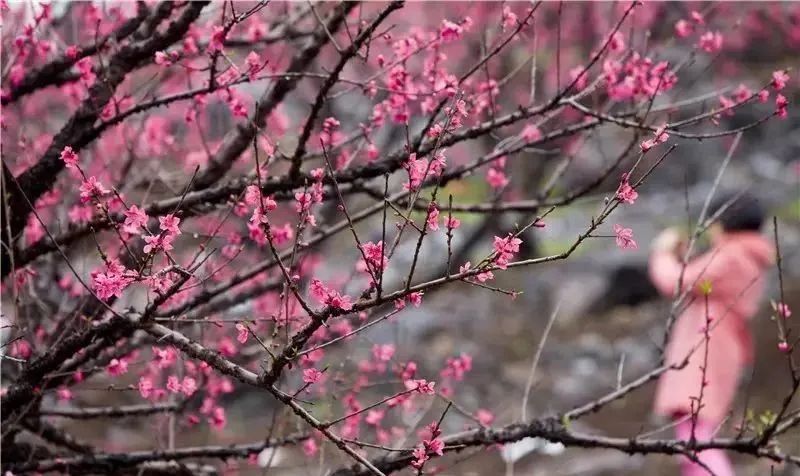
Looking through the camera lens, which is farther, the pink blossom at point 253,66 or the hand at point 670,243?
the hand at point 670,243

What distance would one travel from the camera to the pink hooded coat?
598 cm

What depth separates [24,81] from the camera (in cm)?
391

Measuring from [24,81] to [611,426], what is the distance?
823cm

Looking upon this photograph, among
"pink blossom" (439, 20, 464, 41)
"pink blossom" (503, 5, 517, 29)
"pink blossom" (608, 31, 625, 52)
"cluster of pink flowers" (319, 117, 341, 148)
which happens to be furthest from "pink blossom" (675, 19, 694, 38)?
"cluster of pink flowers" (319, 117, 341, 148)

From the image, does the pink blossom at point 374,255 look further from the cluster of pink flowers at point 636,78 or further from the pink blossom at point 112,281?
the cluster of pink flowers at point 636,78

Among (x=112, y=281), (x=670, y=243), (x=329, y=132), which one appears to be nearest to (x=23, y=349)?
(x=329, y=132)

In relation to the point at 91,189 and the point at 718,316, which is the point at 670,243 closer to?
the point at 718,316

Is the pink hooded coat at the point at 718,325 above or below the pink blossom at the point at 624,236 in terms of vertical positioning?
above

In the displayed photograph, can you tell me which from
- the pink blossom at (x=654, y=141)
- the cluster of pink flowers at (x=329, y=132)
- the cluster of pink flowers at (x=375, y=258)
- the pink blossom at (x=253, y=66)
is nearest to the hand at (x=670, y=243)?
the cluster of pink flowers at (x=329, y=132)

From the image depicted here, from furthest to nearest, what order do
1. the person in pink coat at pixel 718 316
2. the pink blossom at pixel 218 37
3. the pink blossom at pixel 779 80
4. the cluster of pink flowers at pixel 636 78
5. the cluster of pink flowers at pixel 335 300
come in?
1. the person in pink coat at pixel 718 316
2. the cluster of pink flowers at pixel 636 78
3. the pink blossom at pixel 779 80
4. the pink blossom at pixel 218 37
5. the cluster of pink flowers at pixel 335 300

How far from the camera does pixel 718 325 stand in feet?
20.0

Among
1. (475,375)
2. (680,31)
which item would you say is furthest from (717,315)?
(475,375)

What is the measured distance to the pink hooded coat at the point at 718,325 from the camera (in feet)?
19.6

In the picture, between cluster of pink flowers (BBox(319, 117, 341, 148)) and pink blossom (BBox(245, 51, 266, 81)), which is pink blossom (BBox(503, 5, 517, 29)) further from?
pink blossom (BBox(245, 51, 266, 81))
